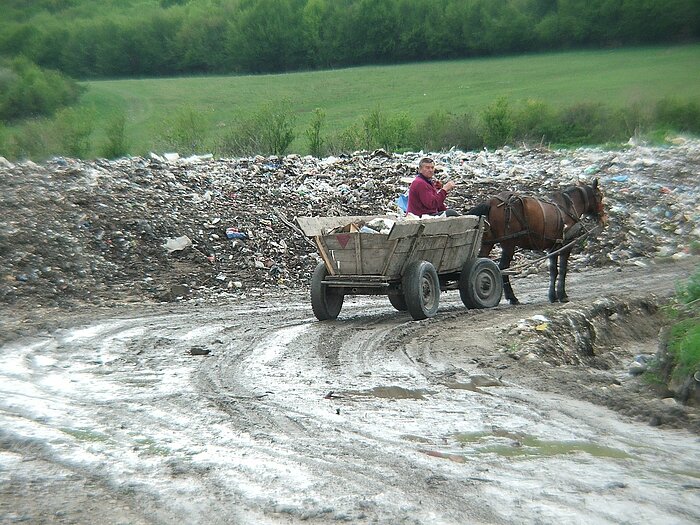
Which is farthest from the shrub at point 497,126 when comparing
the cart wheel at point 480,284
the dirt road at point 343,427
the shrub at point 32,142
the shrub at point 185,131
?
the dirt road at point 343,427

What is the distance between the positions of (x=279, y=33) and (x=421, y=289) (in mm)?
61367

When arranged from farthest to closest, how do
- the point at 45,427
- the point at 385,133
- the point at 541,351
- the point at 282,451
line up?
the point at 385,133 < the point at 541,351 < the point at 45,427 < the point at 282,451

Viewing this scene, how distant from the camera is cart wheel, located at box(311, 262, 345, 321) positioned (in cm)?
1144

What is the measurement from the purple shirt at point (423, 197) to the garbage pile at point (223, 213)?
175 inches

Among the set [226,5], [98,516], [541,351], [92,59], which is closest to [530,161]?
[541,351]

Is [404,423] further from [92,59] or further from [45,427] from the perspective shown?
[92,59]

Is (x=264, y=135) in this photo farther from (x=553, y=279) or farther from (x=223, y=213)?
(x=553, y=279)

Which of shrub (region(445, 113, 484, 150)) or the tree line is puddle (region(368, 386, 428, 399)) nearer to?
shrub (region(445, 113, 484, 150))

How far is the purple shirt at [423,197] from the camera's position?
1184 cm

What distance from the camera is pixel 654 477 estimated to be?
17.1 ft

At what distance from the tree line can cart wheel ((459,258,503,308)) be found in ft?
150

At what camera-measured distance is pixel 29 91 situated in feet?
154

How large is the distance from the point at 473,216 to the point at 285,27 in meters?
60.9

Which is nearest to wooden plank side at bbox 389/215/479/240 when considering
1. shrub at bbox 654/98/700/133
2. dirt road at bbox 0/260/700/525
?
dirt road at bbox 0/260/700/525
